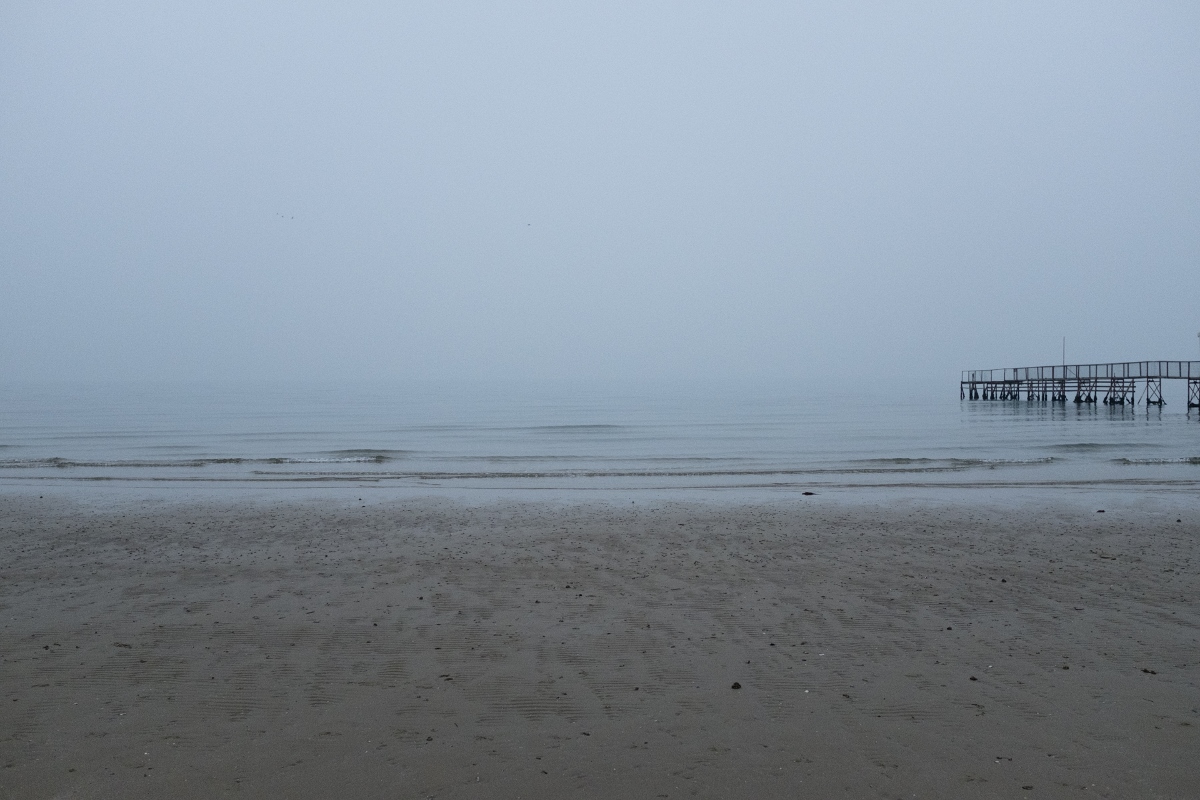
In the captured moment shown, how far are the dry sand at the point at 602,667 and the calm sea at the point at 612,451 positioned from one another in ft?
33.2

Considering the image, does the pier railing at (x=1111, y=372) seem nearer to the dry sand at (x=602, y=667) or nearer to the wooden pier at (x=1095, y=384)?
the wooden pier at (x=1095, y=384)

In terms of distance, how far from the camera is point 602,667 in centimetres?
643

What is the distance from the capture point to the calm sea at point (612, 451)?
22.0m

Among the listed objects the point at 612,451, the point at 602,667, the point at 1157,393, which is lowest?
the point at 602,667

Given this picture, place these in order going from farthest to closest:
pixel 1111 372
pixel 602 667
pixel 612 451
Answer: pixel 1111 372
pixel 612 451
pixel 602 667

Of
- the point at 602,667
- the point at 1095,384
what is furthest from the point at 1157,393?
the point at 602,667

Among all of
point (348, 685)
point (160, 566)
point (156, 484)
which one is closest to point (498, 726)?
point (348, 685)

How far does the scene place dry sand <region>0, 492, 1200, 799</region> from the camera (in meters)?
4.79

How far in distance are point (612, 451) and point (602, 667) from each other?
25.6 meters

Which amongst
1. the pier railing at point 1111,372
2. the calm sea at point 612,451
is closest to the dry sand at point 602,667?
the calm sea at point 612,451

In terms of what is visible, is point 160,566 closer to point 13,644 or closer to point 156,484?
point 13,644

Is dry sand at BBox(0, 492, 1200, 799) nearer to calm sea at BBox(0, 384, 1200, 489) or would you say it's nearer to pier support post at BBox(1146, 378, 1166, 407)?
calm sea at BBox(0, 384, 1200, 489)

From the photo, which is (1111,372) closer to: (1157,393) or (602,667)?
(1157,393)

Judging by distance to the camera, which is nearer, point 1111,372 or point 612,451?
point 612,451
